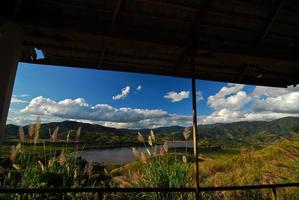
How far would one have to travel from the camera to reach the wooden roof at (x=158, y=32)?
2.55 meters

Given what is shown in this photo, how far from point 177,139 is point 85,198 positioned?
1.79 meters

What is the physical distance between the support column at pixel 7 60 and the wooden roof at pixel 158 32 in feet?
0.34

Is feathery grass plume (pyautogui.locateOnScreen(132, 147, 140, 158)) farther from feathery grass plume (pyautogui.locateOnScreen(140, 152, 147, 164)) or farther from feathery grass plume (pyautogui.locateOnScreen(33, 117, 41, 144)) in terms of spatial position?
feathery grass plume (pyautogui.locateOnScreen(33, 117, 41, 144))

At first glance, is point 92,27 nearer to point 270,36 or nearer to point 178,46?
point 178,46

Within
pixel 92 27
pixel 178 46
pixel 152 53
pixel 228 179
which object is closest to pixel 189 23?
pixel 178 46

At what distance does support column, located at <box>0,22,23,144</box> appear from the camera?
2.26m

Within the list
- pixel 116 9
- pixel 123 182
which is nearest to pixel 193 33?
pixel 116 9

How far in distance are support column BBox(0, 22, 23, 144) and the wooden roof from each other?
10cm

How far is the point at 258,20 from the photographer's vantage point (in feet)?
10.0

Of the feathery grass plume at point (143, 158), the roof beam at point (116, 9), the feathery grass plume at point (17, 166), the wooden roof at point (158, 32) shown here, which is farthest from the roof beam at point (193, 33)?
the feathery grass plume at point (17, 166)

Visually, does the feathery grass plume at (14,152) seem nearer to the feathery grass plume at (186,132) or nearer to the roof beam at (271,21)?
the feathery grass plume at (186,132)

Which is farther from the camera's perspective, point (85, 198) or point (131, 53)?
point (85, 198)

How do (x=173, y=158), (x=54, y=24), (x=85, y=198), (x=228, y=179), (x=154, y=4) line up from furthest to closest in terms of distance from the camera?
(x=228, y=179) → (x=173, y=158) → (x=85, y=198) → (x=154, y=4) → (x=54, y=24)

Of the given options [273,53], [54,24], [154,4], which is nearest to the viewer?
[54,24]
